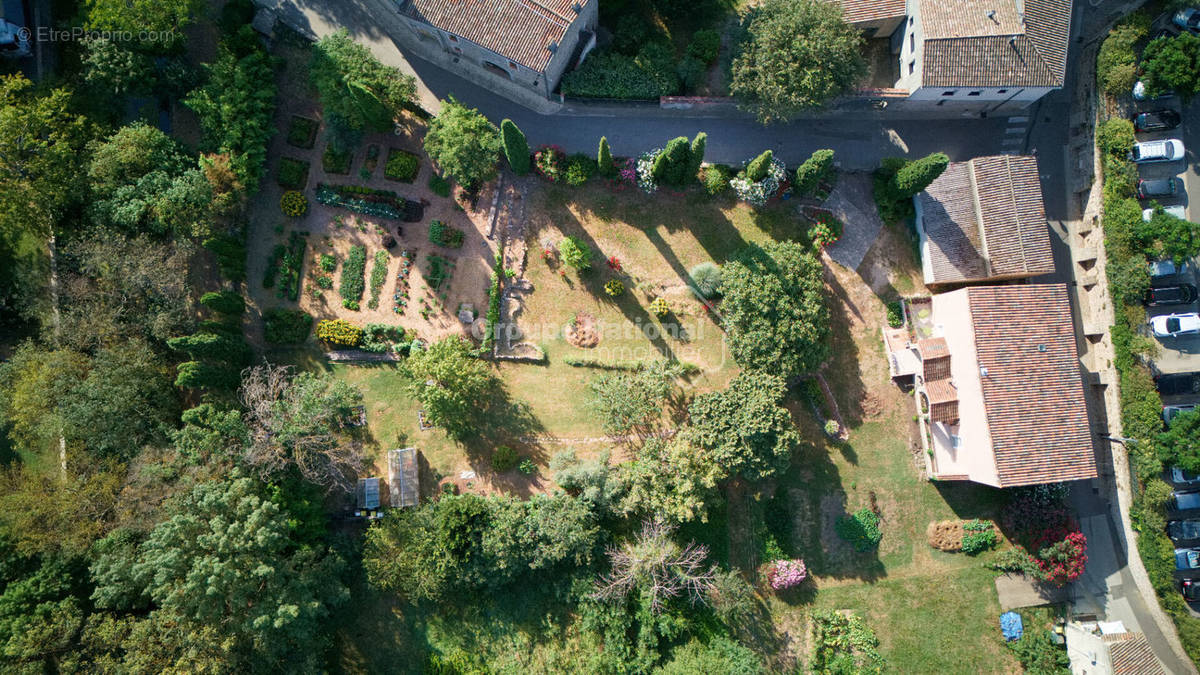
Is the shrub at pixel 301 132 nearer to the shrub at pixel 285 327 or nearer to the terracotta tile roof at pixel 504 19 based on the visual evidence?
the terracotta tile roof at pixel 504 19

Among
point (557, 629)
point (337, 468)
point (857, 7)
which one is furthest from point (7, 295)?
point (857, 7)

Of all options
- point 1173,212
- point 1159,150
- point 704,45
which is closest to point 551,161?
point 704,45

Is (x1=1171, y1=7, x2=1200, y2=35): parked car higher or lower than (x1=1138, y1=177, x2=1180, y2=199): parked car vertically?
higher

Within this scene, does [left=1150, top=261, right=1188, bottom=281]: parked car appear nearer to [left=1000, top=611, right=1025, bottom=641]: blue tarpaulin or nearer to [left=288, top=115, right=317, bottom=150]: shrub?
[left=1000, top=611, right=1025, bottom=641]: blue tarpaulin

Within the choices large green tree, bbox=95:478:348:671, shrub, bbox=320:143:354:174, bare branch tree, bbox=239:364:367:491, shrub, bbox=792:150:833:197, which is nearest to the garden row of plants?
shrub, bbox=792:150:833:197

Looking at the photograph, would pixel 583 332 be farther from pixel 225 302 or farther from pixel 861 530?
pixel 861 530

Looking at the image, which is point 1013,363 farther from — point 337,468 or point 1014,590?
point 337,468
